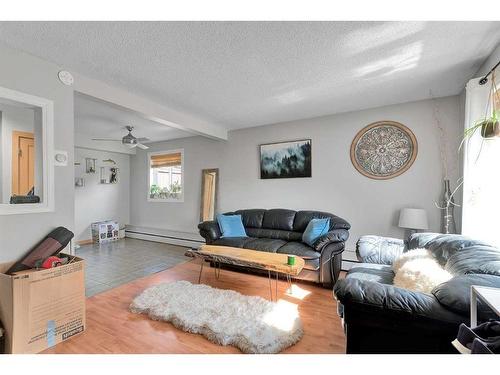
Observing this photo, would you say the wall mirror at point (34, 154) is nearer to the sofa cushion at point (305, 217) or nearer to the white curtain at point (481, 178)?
the sofa cushion at point (305, 217)

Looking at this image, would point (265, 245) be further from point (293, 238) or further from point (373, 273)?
point (373, 273)

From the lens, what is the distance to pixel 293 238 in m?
3.66

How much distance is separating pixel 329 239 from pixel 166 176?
4442mm

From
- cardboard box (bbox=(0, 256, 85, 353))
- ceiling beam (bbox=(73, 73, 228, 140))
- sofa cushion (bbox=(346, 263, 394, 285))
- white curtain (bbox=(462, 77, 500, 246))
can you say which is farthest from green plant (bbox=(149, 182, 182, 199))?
white curtain (bbox=(462, 77, 500, 246))

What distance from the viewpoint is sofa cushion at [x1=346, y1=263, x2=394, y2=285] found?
1.95 m

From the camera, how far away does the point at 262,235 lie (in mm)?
3908

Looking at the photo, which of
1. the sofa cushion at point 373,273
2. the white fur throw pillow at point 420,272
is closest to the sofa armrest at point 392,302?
the white fur throw pillow at point 420,272

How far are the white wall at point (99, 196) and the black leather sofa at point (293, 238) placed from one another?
3.50 meters

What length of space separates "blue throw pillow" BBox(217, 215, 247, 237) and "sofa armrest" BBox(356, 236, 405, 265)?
1.94 m

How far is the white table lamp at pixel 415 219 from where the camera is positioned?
3.03 meters

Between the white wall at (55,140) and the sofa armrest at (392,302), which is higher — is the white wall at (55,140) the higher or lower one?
the higher one

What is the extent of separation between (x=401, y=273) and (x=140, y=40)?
9.08ft

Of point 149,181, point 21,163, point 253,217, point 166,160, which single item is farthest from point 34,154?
point 149,181
